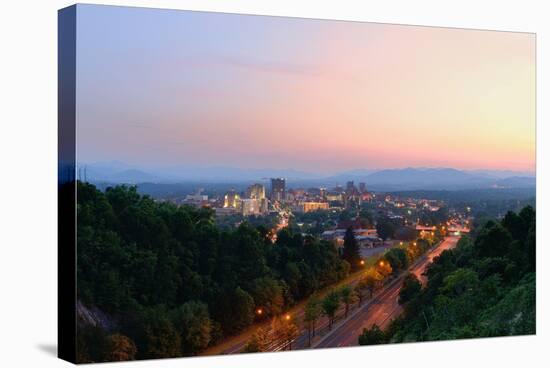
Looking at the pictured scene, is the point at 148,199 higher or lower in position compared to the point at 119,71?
lower

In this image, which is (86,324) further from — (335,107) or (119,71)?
(335,107)

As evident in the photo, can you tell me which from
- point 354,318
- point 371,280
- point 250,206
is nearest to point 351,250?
point 371,280

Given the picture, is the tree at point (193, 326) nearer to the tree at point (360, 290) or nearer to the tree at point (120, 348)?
the tree at point (120, 348)

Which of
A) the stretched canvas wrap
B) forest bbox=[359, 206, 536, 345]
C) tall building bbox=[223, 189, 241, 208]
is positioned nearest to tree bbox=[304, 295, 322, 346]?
the stretched canvas wrap

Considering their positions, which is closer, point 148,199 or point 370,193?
point 148,199

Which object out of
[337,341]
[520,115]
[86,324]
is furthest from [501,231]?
[86,324]

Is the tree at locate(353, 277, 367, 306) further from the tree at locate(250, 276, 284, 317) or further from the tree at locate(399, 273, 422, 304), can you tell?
the tree at locate(250, 276, 284, 317)
